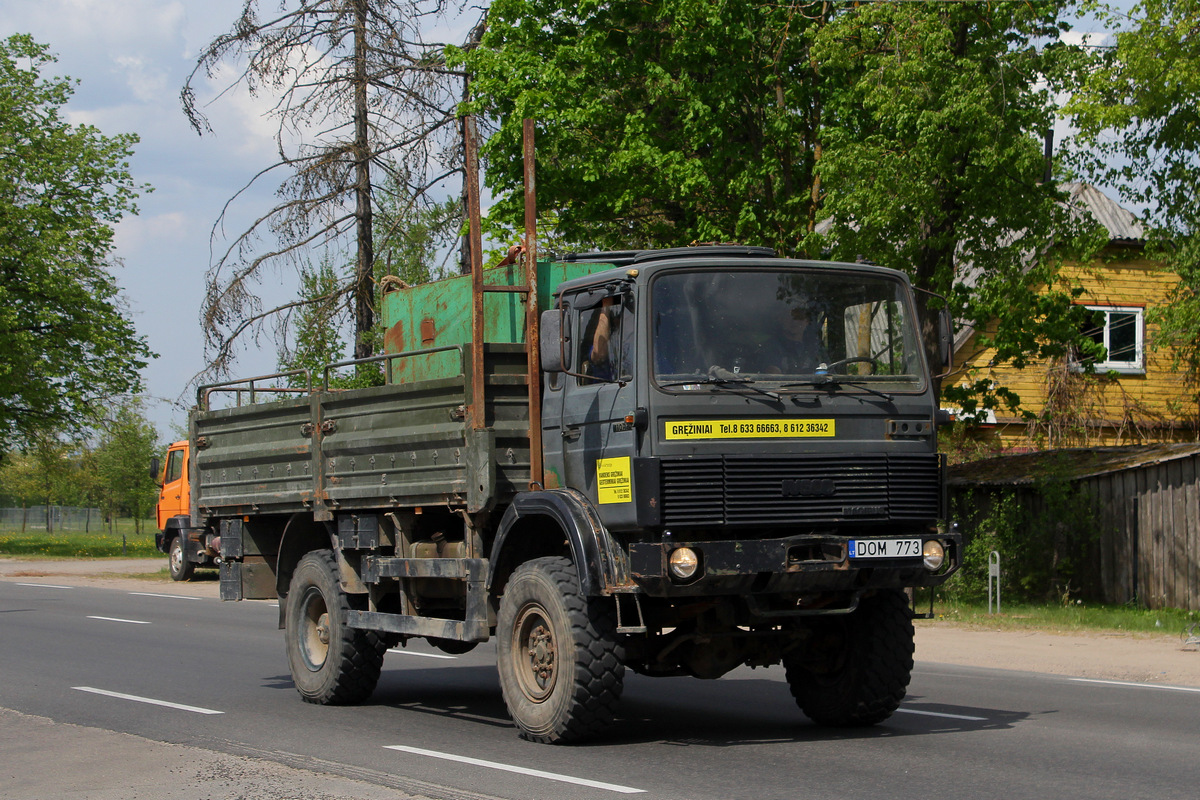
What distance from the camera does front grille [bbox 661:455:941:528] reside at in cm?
777

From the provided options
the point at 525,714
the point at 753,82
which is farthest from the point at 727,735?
the point at 753,82

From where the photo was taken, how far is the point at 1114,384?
30.3m

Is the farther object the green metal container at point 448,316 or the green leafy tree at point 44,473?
the green leafy tree at point 44,473

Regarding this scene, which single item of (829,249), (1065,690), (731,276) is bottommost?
(1065,690)

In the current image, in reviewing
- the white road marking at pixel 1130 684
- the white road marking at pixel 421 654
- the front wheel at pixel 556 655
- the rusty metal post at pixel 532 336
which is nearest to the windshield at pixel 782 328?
the rusty metal post at pixel 532 336

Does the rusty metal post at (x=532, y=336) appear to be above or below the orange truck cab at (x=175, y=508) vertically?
above

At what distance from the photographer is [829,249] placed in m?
20.3

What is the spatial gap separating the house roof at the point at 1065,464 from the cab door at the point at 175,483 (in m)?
15.9

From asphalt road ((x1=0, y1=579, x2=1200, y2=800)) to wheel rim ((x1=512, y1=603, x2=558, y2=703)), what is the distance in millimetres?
359

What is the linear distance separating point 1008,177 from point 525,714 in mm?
12480

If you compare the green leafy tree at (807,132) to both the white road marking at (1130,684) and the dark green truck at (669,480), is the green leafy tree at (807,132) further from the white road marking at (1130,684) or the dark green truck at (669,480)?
the dark green truck at (669,480)

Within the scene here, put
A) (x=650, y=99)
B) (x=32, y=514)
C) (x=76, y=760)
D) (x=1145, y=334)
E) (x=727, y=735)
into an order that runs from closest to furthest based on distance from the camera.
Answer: (x=76, y=760) < (x=727, y=735) < (x=650, y=99) < (x=1145, y=334) < (x=32, y=514)

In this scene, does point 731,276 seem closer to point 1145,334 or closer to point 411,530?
point 411,530

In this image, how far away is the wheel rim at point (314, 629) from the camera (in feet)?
35.3
